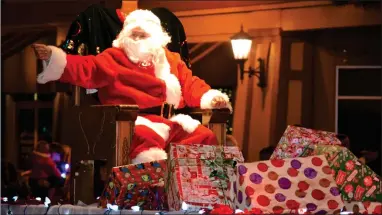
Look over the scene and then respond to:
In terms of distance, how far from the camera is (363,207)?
1.84 m

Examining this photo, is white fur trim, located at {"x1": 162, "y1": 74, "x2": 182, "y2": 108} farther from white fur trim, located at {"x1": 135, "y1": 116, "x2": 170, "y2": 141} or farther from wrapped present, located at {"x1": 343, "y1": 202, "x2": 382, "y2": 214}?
→ wrapped present, located at {"x1": 343, "y1": 202, "x2": 382, "y2": 214}

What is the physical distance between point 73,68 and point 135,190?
2.87 feet

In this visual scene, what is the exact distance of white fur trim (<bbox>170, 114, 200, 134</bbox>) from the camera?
Answer: 2793 millimetres

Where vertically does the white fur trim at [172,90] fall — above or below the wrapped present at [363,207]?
above

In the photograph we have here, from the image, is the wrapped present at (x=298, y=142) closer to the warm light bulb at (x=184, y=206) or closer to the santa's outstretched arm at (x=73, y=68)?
the warm light bulb at (x=184, y=206)

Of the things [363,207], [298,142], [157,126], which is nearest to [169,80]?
[157,126]

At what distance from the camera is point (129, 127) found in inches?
99.1

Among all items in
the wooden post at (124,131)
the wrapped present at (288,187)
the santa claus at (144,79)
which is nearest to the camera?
the wrapped present at (288,187)

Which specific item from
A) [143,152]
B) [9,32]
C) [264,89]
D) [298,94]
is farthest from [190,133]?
[9,32]

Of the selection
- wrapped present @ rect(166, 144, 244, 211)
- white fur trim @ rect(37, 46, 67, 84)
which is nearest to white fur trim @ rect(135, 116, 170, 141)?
white fur trim @ rect(37, 46, 67, 84)

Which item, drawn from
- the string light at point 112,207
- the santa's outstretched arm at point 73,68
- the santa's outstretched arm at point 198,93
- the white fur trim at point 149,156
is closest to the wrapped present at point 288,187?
the string light at point 112,207

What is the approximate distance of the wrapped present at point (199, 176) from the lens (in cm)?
190

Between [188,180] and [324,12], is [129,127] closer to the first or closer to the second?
[188,180]

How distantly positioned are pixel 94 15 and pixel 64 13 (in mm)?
2530
